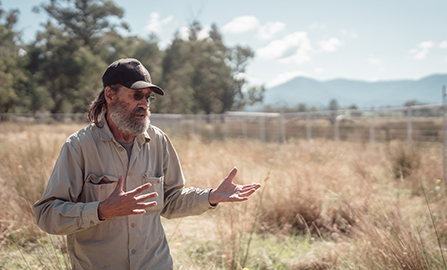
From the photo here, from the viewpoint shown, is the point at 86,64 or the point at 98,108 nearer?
the point at 98,108

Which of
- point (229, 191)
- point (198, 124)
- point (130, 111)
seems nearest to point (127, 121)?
point (130, 111)

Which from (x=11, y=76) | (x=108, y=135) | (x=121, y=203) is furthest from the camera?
(x=11, y=76)

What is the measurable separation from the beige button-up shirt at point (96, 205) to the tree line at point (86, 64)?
27.6m

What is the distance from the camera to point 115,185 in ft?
7.29

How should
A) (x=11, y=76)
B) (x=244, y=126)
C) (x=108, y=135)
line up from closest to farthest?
(x=108, y=135) < (x=244, y=126) < (x=11, y=76)

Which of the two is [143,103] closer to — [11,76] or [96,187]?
[96,187]

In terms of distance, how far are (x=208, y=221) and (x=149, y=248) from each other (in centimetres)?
286

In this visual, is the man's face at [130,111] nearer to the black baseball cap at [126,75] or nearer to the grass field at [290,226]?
the black baseball cap at [126,75]

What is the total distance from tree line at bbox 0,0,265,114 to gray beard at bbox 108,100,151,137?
27.5 m

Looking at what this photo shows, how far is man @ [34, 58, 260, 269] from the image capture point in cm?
201

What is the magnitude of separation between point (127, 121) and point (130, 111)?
0.08 meters

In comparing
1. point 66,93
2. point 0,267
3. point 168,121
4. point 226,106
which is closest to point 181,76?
point 226,106

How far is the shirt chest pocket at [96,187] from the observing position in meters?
2.18

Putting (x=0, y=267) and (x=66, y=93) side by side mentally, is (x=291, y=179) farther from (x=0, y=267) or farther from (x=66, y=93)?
(x=66, y=93)
